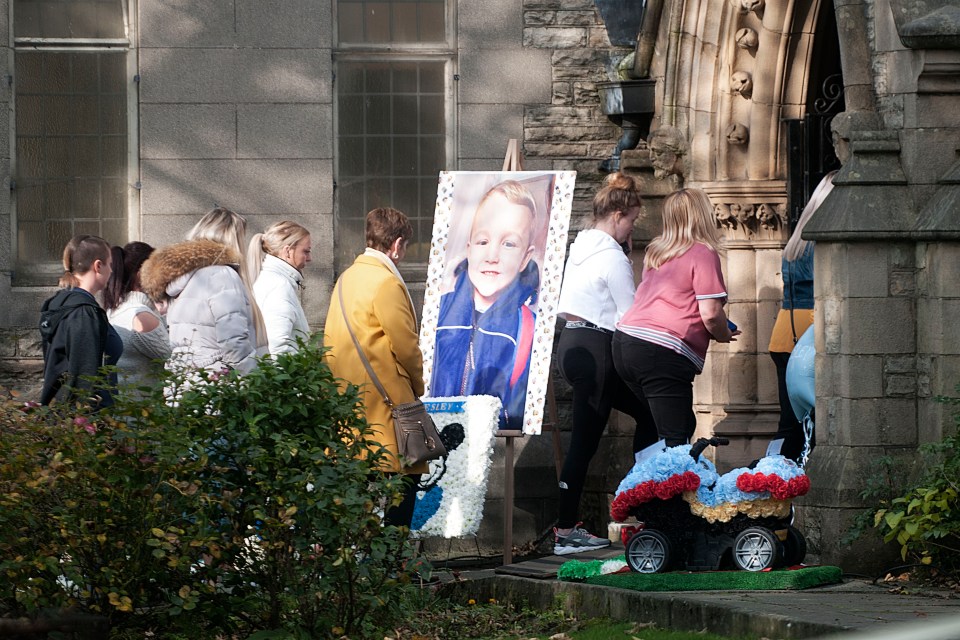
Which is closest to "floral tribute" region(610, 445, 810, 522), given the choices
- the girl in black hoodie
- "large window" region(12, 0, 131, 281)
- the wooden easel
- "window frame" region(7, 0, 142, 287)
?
the wooden easel

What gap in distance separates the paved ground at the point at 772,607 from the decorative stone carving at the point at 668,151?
3.31 meters

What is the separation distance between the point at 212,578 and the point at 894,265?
3.70m

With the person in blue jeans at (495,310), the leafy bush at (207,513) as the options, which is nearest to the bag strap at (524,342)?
the person in blue jeans at (495,310)

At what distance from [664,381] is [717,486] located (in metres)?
1.25

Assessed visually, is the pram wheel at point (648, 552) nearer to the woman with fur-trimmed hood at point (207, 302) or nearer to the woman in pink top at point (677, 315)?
the woman in pink top at point (677, 315)

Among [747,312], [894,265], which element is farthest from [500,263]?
[894,265]

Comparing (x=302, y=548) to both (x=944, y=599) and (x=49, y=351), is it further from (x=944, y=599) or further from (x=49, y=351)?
(x=944, y=599)

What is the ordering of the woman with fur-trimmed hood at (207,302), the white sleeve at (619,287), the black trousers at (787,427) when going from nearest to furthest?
1. the woman with fur-trimmed hood at (207,302)
2. the white sleeve at (619,287)
3. the black trousers at (787,427)

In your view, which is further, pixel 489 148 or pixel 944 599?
pixel 489 148

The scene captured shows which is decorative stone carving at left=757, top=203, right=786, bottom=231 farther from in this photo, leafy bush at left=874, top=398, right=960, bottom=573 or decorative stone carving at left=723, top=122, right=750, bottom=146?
leafy bush at left=874, top=398, right=960, bottom=573

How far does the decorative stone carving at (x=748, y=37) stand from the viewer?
32.6ft

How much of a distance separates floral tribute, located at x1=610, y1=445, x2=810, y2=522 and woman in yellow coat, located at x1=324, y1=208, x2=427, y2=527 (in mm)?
1144

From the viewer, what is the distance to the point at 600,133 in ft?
37.2

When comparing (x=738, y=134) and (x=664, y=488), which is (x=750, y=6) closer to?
(x=738, y=134)
